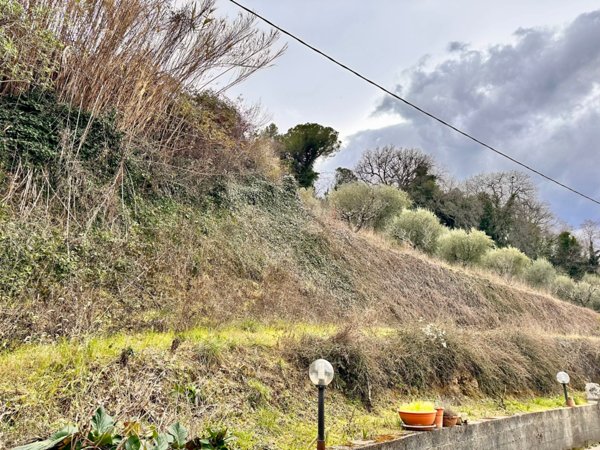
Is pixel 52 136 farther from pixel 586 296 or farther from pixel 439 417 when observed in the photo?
pixel 586 296

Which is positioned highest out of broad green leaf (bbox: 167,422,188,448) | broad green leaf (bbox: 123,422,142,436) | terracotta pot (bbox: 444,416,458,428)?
broad green leaf (bbox: 123,422,142,436)

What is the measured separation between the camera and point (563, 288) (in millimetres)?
21172

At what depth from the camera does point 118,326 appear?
15.0 ft

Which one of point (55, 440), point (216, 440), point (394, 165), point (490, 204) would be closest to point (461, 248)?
point (490, 204)

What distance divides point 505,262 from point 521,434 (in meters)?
14.2

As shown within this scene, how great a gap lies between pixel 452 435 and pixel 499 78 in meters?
5.80

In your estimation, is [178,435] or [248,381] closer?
[178,435]

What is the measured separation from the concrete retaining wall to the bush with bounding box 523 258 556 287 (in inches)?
544

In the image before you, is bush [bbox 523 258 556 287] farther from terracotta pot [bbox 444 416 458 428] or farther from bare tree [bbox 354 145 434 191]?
terracotta pot [bbox 444 416 458 428]

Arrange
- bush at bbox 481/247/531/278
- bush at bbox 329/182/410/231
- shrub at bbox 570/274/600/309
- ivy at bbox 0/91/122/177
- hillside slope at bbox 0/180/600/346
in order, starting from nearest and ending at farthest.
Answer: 1. hillside slope at bbox 0/180/600/346
2. ivy at bbox 0/91/122/177
3. bush at bbox 329/182/410/231
4. bush at bbox 481/247/531/278
5. shrub at bbox 570/274/600/309

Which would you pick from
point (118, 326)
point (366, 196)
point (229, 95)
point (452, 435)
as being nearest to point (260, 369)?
point (118, 326)

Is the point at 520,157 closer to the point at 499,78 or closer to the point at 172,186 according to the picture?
the point at 499,78

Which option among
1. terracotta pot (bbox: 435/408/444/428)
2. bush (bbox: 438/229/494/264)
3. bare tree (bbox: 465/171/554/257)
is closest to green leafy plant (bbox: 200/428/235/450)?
terracotta pot (bbox: 435/408/444/428)

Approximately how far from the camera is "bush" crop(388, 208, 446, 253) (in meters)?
17.1
